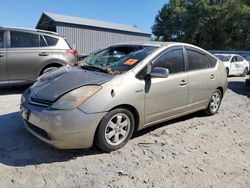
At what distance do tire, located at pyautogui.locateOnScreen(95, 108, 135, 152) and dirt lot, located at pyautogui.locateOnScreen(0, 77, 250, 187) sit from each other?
13 centimetres

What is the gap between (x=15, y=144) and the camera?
150 inches

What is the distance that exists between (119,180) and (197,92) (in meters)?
2.62

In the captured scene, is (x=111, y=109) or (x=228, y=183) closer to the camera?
(x=228, y=183)

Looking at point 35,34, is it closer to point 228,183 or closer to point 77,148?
point 77,148

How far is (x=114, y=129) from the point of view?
12.0 feet

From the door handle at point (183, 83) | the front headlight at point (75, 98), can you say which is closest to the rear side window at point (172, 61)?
the door handle at point (183, 83)

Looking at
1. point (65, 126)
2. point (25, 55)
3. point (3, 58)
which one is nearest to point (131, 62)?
point (65, 126)

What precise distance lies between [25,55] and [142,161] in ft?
16.0

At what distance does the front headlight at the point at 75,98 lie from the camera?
328cm

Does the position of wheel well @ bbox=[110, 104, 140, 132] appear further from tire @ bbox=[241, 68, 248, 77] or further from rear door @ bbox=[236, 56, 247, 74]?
tire @ bbox=[241, 68, 248, 77]

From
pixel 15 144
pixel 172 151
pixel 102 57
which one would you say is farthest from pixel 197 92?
pixel 15 144

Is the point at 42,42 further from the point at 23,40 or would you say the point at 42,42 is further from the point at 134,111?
the point at 134,111

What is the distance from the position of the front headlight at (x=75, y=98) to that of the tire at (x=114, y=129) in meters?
0.36

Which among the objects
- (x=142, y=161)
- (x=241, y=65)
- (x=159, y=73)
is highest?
(x=159, y=73)
